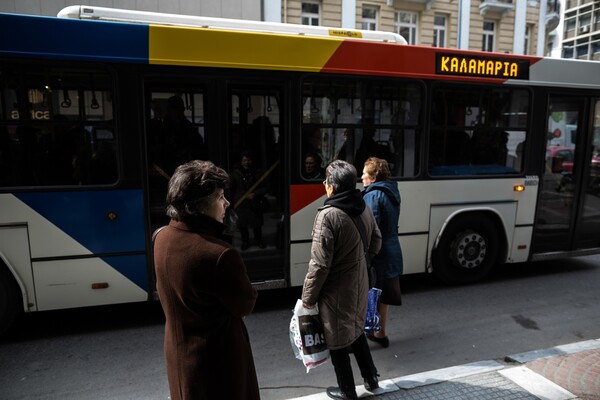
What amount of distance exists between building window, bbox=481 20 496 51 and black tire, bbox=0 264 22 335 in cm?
2145

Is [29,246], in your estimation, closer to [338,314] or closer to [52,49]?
[52,49]

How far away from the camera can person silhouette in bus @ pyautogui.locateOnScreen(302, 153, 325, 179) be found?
4977 millimetres

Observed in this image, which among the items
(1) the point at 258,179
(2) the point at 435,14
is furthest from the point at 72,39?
(2) the point at 435,14

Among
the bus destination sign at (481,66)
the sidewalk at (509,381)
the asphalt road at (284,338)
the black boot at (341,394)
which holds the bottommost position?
the asphalt road at (284,338)

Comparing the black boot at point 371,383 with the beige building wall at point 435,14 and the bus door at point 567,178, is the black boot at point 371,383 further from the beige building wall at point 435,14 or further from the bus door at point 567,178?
the beige building wall at point 435,14

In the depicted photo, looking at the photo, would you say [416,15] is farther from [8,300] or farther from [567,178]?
[8,300]

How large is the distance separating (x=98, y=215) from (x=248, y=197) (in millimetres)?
1502

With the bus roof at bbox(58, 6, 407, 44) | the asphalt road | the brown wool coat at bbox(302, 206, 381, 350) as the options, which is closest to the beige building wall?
the bus roof at bbox(58, 6, 407, 44)

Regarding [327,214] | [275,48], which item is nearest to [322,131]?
[275,48]

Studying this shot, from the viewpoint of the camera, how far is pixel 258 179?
489cm

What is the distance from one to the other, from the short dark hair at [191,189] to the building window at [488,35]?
2194cm

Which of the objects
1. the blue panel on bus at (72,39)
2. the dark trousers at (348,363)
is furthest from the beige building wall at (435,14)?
the dark trousers at (348,363)

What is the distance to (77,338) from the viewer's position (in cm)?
441

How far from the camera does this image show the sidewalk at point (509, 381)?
10.6 ft
